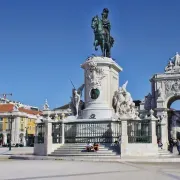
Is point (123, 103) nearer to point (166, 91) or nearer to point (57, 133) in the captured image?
point (57, 133)

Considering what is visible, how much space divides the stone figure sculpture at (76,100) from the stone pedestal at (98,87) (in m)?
0.82

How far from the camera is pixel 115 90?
2761cm

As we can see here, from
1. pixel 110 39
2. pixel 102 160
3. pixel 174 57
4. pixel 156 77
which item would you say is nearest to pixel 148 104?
pixel 156 77

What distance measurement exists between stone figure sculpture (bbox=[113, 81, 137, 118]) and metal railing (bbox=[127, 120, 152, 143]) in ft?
6.83

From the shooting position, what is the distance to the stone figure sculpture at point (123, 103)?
2645cm

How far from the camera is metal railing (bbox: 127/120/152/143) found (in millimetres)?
23891

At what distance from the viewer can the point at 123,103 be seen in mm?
26500

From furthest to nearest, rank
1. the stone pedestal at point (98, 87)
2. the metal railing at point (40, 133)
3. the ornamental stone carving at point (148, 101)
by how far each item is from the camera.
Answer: the ornamental stone carving at point (148, 101), the stone pedestal at point (98, 87), the metal railing at point (40, 133)

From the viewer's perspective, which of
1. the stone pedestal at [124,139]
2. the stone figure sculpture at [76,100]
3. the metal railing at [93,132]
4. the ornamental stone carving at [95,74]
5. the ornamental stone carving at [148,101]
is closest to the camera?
the stone pedestal at [124,139]

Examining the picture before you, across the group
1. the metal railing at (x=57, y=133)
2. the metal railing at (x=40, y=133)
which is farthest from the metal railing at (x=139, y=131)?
the metal railing at (x=40, y=133)

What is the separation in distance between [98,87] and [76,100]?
86.0 inches

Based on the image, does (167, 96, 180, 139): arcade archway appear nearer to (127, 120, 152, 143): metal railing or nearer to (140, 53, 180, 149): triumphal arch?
(140, 53, 180, 149): triumphal arch

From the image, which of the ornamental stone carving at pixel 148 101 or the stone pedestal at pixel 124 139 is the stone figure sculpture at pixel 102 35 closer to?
the stone pedestal at pixel 124 139

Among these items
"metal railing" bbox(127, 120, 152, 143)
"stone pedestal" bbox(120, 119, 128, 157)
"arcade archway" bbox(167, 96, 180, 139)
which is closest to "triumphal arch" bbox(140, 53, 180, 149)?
"arcade archway" bbox(167, 96, 180, 139)
